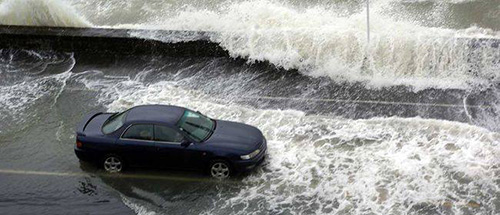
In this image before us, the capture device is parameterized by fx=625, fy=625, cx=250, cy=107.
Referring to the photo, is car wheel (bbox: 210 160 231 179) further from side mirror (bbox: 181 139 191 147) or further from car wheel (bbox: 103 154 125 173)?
car wheel (bbox: 103 154 125 173)

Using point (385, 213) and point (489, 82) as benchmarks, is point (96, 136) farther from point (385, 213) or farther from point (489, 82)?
point (489, 82)

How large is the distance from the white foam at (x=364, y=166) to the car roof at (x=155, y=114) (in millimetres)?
2023

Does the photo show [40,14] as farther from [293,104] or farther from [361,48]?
[361,48]

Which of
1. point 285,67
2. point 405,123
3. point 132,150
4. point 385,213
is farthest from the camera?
point 285,67

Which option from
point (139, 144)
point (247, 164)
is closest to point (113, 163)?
point (139, 144)

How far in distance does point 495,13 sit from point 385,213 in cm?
1097

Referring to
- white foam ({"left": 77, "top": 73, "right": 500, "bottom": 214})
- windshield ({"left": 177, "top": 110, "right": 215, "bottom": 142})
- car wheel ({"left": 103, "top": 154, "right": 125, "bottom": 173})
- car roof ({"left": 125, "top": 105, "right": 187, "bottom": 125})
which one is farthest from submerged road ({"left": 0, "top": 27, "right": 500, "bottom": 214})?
car roof ({"left": 125, "top": 105, "right": 187, "bottom": 125})

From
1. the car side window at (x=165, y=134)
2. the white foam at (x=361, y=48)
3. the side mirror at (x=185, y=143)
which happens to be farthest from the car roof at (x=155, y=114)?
the white foam at (x=361, y=48)

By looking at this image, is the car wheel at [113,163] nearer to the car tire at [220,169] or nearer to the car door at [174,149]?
the car door at [174,149]

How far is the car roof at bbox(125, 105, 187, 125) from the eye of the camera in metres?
13.2

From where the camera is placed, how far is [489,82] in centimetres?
1650

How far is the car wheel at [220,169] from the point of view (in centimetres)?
1304

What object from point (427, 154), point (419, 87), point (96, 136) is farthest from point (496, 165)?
point (96, 136)

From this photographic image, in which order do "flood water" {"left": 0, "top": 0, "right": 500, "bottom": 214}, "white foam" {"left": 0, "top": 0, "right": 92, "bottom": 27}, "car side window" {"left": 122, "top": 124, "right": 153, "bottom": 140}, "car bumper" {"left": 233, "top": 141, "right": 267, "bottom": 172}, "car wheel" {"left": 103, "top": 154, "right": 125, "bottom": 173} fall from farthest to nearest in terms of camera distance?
"white foam" {"left": 0, "top": 0, "right": 92, "bottom": 27}
"car wheel" {"left": 103, "top": 154, "right": 125, "bottom": 173}
"car side window" {"left": 122, "top": 124, "right": 153, "bottom": 140}
"car bumper" {"left": 233, "top": 141, "right": 267, "bottom": 172}
"flood water" {"left": 0, "top": 0, "right": 500, "bottom": 214}
